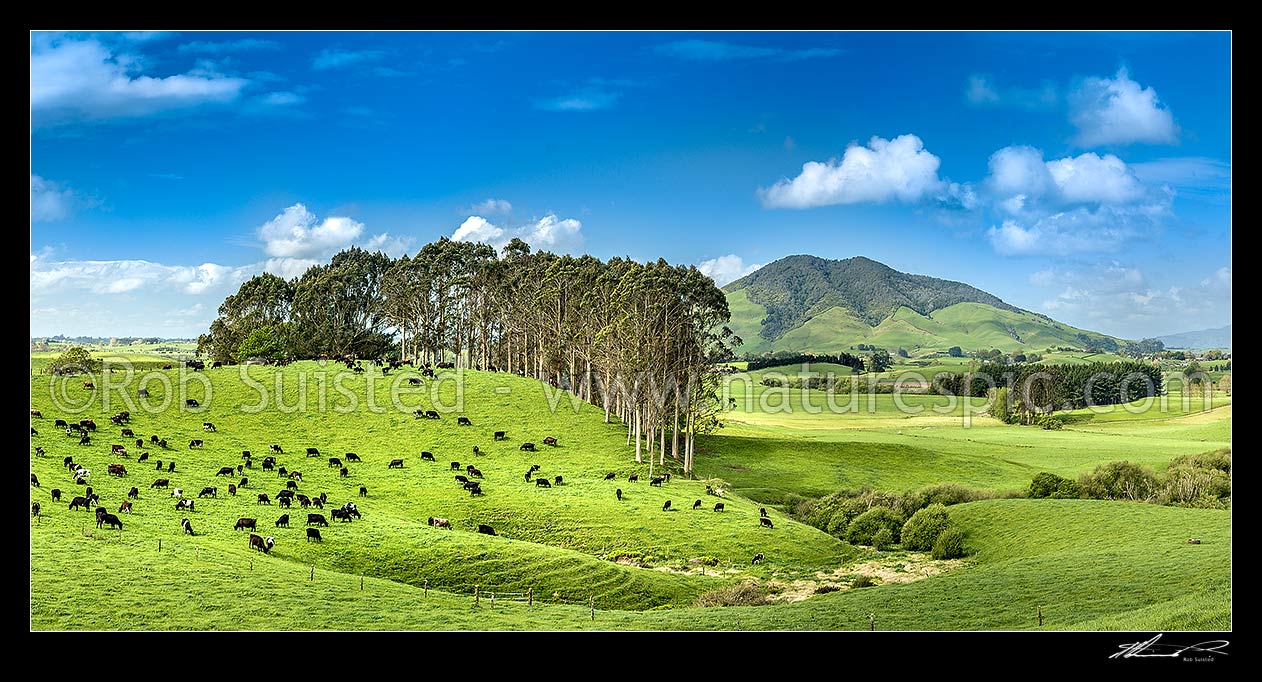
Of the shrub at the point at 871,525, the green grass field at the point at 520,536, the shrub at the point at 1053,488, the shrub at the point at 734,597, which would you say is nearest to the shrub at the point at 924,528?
the shrub at the point at 871,525

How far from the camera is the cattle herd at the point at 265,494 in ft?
116

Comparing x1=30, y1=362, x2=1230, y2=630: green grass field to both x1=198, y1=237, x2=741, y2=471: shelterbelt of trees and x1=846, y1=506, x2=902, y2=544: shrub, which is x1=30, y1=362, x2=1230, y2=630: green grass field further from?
x1=198, y1=237, x2=741, y2=471: shelterbelt of trees

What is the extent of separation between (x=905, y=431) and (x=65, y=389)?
81.4 meters

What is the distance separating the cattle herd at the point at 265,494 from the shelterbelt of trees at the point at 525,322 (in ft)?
27.8

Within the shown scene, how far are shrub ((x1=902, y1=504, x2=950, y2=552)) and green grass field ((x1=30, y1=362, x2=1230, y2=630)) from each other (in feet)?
4.92

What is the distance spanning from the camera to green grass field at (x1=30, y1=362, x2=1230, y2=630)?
26453mm

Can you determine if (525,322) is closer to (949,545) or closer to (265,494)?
(265,494)

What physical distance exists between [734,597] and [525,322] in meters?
55.3

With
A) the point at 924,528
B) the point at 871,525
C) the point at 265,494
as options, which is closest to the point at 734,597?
the point at 924,528

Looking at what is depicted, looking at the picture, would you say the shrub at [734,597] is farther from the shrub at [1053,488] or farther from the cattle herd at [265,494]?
the shrub at [1053,488]

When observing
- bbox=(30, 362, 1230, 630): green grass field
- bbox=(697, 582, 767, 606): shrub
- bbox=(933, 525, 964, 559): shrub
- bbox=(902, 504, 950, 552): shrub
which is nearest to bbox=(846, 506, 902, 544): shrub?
bbox=(902, 504, 950, 552): shrub
